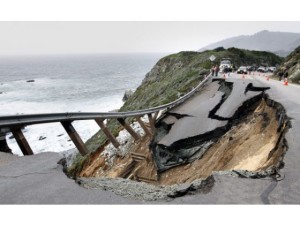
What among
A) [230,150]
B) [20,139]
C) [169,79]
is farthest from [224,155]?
[169,79]

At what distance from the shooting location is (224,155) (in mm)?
9367

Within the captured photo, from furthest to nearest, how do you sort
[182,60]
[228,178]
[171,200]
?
[182,60] → [228,178] → [171,200]

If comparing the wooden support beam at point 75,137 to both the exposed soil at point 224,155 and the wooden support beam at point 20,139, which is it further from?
the exposed soil at point 224,155

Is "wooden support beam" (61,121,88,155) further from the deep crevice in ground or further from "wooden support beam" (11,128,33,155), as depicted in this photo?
"wooden support beam" (11,128,33,155)

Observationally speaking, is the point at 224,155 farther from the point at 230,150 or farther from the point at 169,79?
the point at 169,79

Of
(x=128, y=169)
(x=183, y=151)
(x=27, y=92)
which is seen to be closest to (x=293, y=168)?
(x=183, y=151)

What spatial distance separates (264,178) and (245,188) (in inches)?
24.3

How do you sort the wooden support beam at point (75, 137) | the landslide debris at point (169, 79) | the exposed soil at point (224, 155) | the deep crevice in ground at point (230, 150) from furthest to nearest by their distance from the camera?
the landslide debris at point (169, 79) → the exposed soil at point (224, 155) → the deep crevice in ground at point (230, 150) → the wooden support beam at point (75, 137)

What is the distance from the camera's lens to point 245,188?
4371 mm

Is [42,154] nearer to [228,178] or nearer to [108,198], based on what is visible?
[108,198]

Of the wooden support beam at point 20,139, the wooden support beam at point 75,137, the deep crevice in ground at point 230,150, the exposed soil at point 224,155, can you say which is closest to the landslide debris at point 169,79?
the exposed soil at point 224,155

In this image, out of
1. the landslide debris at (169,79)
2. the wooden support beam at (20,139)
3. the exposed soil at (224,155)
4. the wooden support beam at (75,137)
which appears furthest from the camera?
the landslide debris at (169,79)

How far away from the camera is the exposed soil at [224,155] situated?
26.7 ft

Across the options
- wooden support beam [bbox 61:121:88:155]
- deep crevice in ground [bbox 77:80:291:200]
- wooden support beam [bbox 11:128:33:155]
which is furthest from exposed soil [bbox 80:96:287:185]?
wooden support beam [bbox 11:128:33:155]
